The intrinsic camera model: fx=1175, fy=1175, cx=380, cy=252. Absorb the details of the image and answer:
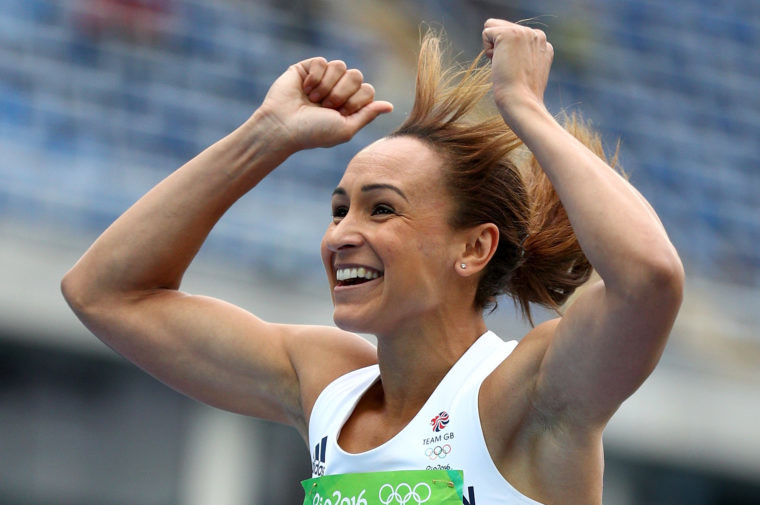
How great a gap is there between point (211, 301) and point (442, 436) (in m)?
0.69

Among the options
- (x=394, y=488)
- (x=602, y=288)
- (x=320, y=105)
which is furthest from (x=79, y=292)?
(x=602, y=288)

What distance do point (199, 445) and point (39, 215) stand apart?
167 centimetres

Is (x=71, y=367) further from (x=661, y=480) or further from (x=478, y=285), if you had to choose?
(x=478, y=285)

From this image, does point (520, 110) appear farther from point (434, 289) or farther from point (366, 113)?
point (366, 113)

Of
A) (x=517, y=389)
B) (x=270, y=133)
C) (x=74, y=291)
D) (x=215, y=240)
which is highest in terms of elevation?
(x=215, y=240)

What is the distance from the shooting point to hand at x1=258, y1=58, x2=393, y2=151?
240 cm

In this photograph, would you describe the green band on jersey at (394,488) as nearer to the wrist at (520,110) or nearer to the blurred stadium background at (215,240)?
the wrist at (520,110)

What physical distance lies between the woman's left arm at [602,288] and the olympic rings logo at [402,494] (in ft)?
0.83

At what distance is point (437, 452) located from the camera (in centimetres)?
202

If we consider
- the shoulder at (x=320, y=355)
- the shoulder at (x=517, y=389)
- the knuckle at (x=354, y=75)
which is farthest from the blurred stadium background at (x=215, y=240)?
the shoulder at (x=517, y=389)

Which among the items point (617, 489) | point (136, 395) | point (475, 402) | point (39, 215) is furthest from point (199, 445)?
point (475, 402)

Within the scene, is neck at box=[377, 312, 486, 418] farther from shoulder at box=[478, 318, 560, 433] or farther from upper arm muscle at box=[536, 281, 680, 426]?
upper arm muscle at box=[536, 281, 680, 426]

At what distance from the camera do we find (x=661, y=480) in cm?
809

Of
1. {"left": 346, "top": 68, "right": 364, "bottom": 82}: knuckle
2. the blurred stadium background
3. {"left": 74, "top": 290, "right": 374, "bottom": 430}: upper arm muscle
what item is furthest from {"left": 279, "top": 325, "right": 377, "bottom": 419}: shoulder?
the blurred stadium background
